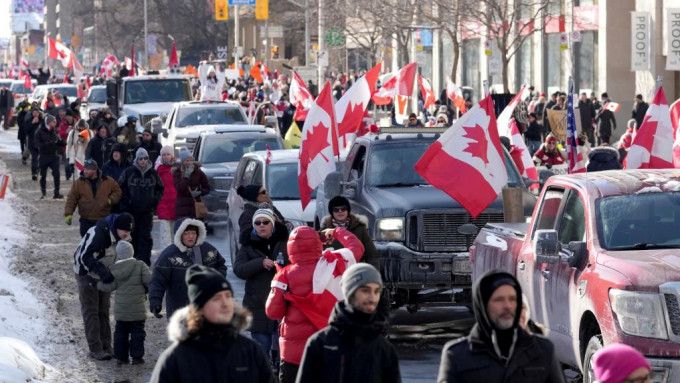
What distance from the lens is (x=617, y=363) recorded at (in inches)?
205

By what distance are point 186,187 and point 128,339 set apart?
6598 mm

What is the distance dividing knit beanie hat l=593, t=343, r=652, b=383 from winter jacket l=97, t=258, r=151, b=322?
763 cm

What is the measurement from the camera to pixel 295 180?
1920 cm

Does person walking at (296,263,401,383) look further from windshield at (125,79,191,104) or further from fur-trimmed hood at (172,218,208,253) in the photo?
windshield at (125,79,191,104)

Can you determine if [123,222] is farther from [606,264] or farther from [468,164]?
[606,264]

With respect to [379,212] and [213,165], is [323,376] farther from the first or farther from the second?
[213,165]

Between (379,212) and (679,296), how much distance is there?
6.12 m

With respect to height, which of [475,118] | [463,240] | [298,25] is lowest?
[463,240]

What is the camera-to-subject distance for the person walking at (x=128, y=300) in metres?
12.5

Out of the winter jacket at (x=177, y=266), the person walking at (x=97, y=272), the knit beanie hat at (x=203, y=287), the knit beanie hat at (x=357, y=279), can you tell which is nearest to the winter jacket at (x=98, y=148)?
the person walking at (x=97, y=272)

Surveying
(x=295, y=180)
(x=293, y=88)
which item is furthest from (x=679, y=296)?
(x=293, y=88)

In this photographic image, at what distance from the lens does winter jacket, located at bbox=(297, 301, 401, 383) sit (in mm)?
6418

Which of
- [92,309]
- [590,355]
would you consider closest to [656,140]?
[92,309]

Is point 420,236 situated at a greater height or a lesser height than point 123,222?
lesser
